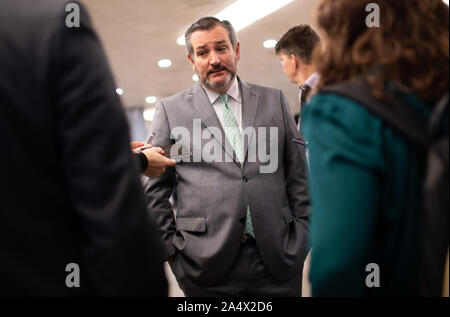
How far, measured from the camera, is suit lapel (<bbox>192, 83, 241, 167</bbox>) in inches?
66.8

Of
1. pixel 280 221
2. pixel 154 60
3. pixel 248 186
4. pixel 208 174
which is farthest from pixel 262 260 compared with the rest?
pixel 154 60

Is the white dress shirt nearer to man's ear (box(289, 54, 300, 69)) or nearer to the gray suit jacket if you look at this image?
the gray suit jacket

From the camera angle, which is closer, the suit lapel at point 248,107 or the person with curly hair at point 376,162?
the person with curly hair at point 376,162

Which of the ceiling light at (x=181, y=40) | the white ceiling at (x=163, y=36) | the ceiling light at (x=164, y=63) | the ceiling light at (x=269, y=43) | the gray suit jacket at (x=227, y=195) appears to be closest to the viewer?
the gray suit jacket at (x=227, y=195)

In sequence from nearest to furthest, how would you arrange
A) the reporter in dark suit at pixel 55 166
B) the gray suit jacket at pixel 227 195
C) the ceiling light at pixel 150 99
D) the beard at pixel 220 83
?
the reporter in dark suit at pixel 55 166 < the gray suit jacket at pixel 227 195 < the beard at pixel 220 83 < the ceiling light at pixel 150 99

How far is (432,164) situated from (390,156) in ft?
0.24

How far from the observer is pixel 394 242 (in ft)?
2.48

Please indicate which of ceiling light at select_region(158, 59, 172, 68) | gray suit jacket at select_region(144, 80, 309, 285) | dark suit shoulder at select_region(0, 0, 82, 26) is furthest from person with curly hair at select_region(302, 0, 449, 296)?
ceiling light at select_region(158, 59, 172, 68)

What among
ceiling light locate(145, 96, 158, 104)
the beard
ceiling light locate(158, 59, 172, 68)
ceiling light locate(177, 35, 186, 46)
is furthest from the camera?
ceiling light locate(145, 96, 158, 104)

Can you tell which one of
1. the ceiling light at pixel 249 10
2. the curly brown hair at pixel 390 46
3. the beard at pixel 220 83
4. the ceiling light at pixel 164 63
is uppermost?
the ceiling light at pixel 249 10

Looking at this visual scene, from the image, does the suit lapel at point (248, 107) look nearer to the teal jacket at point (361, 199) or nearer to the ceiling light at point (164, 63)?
the teal jacket at point (361, 199)

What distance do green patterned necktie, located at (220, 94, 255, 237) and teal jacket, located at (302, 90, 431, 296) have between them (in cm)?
89

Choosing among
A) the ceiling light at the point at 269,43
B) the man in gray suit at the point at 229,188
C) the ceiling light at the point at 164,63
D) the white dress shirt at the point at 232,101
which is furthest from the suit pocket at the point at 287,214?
the ceiling light at the point at 164,63

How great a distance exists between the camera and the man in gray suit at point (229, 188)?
161 centimetres
